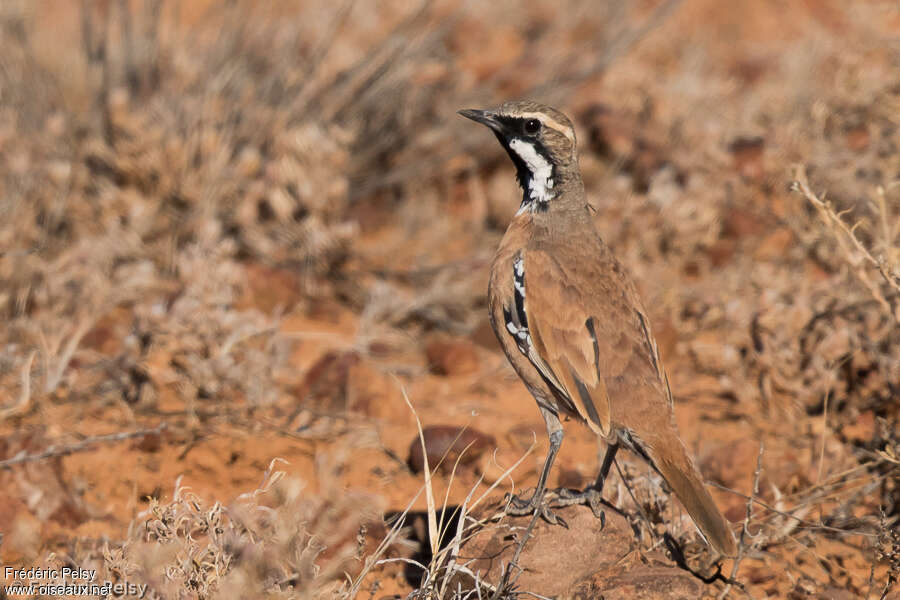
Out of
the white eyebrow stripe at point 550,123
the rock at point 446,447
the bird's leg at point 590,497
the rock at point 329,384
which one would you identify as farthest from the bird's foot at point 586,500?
the rock at point 329,384

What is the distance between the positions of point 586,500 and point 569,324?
0.75 meters

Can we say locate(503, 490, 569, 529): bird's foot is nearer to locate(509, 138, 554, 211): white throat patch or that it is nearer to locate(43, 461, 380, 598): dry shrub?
locate(43, 461, 380, 598): dry shrub

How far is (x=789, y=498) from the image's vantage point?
16.2 feet

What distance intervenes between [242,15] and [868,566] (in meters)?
6.07

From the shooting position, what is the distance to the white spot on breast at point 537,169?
482 centimetres

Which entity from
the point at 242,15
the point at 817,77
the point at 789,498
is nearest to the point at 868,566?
the point at 789,498

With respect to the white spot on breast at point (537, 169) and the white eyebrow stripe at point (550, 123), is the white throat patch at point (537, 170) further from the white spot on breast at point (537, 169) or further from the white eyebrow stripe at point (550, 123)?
the white eyebrow stripe at point (550, 123)

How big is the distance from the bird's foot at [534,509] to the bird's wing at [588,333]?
0.38m

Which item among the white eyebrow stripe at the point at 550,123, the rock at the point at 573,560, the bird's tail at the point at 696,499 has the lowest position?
the rock at the point at 573,560

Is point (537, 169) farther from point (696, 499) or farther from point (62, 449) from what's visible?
point (62, 449)

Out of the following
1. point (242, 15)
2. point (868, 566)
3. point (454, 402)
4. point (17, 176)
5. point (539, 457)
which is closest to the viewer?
point (868, 566)

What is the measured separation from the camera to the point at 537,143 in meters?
4.79

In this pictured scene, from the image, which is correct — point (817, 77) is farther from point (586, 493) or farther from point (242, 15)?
point (586, 493)

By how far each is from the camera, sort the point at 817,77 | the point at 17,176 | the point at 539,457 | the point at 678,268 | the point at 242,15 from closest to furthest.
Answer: the point at 539,457 < the point at 17,176 < the point at 678,268 < the point at 242,15 < the point at 817,77
